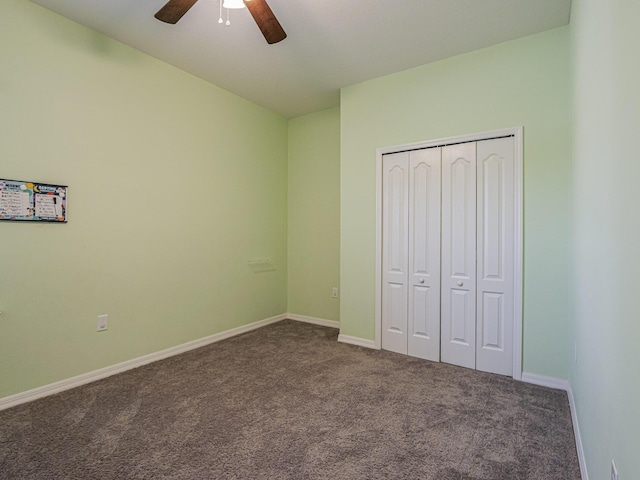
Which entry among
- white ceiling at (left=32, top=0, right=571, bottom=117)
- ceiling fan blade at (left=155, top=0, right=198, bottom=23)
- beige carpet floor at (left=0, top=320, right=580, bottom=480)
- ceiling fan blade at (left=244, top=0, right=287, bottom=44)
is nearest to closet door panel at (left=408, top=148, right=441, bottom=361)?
beige carpet floor at (left=0, top=320, right=580, bottom=480)

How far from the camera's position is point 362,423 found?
2.02 meters

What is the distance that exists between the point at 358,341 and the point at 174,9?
10.5 ft

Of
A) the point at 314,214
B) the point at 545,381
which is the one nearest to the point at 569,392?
the point at 545,381

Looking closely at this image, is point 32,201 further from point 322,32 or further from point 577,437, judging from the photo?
point 577,437

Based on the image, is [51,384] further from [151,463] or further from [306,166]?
[306,166]

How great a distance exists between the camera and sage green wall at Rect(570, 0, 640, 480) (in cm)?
87

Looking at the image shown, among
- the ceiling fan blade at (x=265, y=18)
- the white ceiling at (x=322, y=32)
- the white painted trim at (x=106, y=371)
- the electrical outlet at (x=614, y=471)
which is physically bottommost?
the white painted trim at (x=106, y=371)

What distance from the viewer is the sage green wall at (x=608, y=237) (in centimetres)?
87

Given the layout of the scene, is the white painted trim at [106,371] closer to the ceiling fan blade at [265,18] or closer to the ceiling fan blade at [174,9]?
the ceiling fan blade at [174,9]

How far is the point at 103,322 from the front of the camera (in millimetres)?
2689

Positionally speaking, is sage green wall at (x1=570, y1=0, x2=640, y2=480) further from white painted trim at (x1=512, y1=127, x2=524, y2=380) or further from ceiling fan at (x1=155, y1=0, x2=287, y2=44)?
ceiling fan at (x1=155, y1=0, x2=287, y2=44)

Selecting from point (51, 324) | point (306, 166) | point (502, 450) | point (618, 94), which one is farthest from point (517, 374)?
point (51, 324)

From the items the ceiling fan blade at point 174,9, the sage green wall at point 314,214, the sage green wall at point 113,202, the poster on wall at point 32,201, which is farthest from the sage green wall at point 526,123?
the poster on wall at point 32,201

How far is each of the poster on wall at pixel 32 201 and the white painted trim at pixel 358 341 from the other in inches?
109
